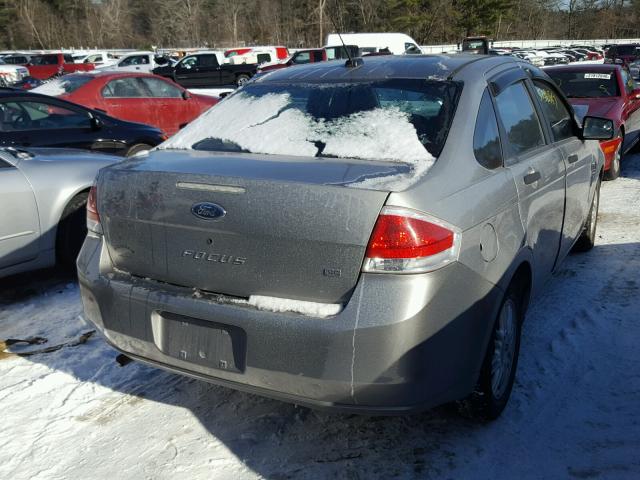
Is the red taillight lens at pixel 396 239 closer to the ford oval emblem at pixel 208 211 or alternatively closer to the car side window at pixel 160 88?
the ford oval emblem at pixel 208 211

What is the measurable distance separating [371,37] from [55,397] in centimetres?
2639

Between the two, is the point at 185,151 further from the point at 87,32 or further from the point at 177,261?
the point at 87,32

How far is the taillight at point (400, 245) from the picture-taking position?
2395 millimetres

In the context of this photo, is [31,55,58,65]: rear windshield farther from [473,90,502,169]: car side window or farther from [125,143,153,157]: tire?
[473,90,502,169]: car side window

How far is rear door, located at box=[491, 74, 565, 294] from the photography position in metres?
3.28

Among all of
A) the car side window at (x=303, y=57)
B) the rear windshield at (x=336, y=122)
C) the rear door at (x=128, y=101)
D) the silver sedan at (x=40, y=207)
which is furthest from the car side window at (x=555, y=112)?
the car side window at (x=303, y=57)

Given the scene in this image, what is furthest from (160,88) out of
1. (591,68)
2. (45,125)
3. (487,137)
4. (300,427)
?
(300,427)

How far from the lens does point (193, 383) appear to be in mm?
3521

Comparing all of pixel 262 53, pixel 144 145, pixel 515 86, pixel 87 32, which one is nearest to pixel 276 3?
pixel 87 32

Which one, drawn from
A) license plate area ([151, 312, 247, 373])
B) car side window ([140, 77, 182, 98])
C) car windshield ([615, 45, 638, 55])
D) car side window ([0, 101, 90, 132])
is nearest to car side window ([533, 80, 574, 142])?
license plate area ([151, 312, 247, 373])

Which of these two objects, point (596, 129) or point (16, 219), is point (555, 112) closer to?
point (596, 129)

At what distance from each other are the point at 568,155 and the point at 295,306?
2.40 m

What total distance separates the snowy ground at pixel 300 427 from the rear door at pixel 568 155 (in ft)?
2.26

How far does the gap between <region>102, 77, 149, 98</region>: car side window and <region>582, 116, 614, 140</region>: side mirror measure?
896 cm
